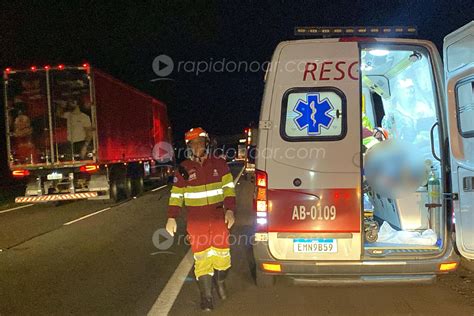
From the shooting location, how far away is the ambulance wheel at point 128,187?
18.4 m

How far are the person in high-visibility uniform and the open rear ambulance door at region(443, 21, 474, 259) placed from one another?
2.21 m

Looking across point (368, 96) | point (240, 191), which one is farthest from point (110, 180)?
point (368, 96)

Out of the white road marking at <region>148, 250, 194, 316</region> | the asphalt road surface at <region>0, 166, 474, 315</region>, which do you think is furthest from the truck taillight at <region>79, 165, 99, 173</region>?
the white road marking at <region>148, 250, 194, 316</region>

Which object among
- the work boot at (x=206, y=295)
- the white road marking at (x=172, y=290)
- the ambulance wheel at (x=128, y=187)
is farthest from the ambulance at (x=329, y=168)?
the ambulance wheel at (x=128, y=187)

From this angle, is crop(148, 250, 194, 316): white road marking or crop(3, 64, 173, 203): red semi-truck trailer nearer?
crop(148, 250, 194, 316): white road marking

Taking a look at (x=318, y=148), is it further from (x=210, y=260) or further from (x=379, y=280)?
(x=210, y=260)

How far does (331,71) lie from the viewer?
5.41 meters

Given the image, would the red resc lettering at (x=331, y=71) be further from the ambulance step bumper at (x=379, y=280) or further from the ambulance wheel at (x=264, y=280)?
the ambulance wheel at (x=264, y=280)

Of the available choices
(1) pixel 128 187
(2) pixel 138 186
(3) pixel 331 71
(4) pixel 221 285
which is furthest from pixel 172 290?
(2) pixel 138 186

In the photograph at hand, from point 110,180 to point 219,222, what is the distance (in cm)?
1150

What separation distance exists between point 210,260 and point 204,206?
1.88 feet

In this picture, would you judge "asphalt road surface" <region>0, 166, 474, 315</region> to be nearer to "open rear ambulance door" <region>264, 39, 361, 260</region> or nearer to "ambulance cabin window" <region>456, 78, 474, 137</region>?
"open rear ambulance door" <region>264, 39, 361, 260</region>

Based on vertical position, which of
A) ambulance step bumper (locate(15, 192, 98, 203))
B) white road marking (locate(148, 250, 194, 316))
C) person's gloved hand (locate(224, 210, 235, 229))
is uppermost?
person's gloved hand (locate(224, 210, 235, 229))

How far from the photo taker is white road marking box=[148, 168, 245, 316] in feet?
18.8
